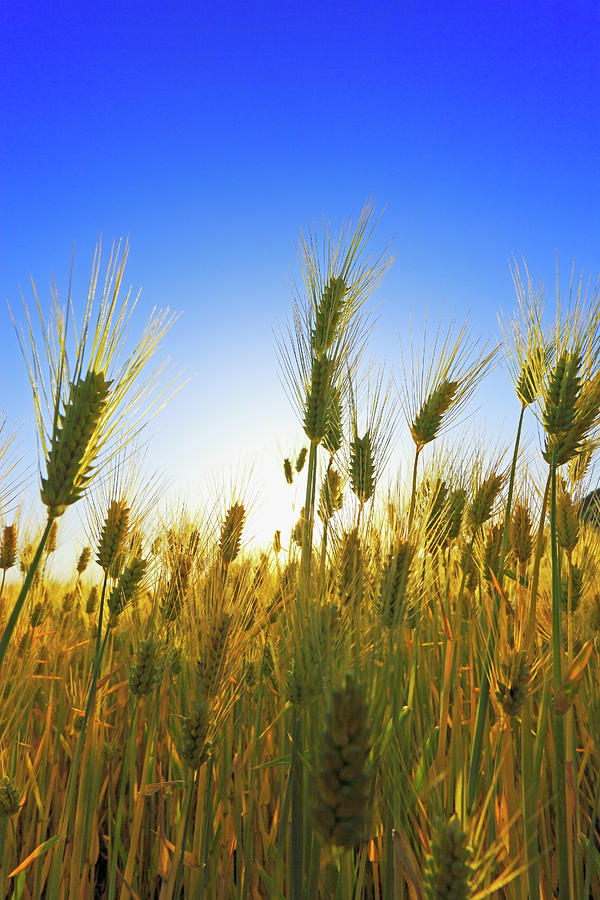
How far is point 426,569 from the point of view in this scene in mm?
1707

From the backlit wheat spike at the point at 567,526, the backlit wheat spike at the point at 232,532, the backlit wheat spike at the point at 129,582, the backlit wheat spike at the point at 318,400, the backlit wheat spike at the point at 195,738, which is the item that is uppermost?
the backlit wheat spike at the point at 318,400

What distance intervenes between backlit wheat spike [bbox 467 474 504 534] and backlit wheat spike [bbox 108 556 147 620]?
1250 mm

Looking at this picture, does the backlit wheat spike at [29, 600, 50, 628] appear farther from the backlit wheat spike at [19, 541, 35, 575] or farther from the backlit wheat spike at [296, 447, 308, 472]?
the backlit wheat spike at [296, 447, 308, 472]

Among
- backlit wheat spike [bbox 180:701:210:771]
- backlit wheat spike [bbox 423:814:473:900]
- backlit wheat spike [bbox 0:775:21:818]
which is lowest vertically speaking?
backlit wheat spike [bbox 0:775:21:818]

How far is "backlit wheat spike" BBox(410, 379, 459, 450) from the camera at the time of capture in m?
1.94

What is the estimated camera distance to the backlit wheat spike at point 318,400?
1.74 m

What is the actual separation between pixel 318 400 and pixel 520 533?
89cm

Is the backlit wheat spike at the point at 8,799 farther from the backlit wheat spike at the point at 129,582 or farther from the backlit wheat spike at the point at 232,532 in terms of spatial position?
the backlit wheat spike at the point at 232,532

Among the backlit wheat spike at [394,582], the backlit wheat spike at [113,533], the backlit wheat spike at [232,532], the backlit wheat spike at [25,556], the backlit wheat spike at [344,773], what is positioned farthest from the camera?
the backlit wheat spike at [25,556]

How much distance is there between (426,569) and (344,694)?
940 millimetres

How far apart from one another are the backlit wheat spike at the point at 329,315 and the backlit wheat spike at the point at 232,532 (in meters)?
0.85

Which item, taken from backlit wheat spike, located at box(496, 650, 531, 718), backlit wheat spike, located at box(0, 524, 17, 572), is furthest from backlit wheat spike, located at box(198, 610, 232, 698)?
backlit wheat spike, located at box(0, 524, 17, 572)

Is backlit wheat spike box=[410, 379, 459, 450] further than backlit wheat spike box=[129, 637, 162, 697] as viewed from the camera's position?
Yes

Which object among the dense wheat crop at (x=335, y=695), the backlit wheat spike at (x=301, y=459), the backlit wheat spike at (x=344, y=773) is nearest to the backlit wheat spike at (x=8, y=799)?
the dense wheat crop at (x=335, y=695)
